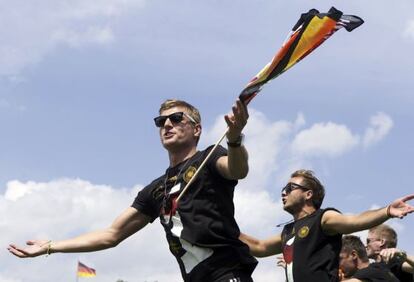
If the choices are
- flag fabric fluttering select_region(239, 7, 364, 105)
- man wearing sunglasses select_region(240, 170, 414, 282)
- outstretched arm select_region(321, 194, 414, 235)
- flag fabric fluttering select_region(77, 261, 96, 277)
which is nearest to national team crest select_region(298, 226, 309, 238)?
man wearing sunglasses select_region(240, 170, 414, 282)

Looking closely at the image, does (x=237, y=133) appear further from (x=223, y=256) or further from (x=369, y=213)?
(x=369, y=213)

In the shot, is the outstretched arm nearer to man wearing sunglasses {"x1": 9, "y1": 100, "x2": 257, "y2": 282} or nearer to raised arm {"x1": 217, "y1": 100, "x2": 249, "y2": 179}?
man wearing sunglasses {"x1": 9, "y1": 100, "x2": 257, "y2": 282}

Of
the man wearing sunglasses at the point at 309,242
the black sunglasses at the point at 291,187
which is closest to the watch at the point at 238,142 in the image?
the man wearing sunglasses at the point at 309,242

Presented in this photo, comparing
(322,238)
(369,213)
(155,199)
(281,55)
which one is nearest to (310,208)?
(322,238)

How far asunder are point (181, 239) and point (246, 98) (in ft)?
4.07

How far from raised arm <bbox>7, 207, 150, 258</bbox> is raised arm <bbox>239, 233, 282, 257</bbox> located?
46.7 inches

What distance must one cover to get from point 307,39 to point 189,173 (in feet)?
4.49

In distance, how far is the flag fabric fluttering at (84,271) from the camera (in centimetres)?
4271

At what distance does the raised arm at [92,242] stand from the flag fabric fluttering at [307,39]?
1966 mm

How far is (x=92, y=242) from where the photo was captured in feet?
23.0

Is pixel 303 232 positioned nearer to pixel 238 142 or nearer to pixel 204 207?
pixel 204 207

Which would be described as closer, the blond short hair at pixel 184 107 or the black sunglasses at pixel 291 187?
the blond short hair at pixel 184 107

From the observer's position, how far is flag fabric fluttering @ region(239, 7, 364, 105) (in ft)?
18.6

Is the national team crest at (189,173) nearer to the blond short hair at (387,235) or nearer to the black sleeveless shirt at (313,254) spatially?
the black sleeveless shirt at (313,254)
